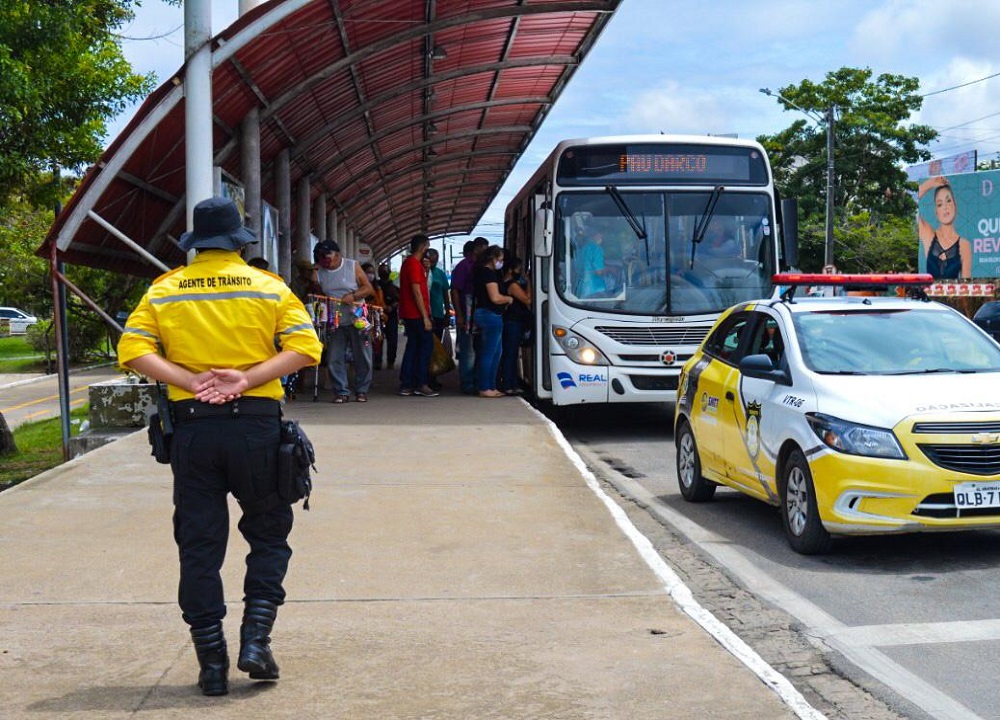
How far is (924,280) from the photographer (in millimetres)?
9641

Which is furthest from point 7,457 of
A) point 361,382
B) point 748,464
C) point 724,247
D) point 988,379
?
point 988,379

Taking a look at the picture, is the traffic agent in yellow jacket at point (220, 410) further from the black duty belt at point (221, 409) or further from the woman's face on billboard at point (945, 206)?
the woman's face on billboard at point (945, 206)

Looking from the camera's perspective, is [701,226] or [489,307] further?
[489,307]

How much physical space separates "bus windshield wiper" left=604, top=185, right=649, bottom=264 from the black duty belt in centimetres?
1034

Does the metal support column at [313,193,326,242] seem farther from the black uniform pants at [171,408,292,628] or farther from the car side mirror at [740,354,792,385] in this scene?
the black uniform pants at [171,408,292,628]

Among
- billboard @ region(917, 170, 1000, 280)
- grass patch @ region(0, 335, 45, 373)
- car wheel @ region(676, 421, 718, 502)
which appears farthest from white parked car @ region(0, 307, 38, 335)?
car wheel @ region(676, 421, 718, 502)

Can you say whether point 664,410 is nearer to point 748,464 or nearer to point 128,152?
point 128,152

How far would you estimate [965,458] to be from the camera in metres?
7.54

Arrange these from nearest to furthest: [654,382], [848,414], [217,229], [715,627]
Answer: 1. [217,229]
2. [715,627]
3. [848,414]
4. [654,382]

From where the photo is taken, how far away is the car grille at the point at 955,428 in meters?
7.56

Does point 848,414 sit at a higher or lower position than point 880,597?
higher

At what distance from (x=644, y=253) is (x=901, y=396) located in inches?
291

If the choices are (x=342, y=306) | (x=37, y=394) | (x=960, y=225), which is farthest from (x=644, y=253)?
(x=960, y=225)

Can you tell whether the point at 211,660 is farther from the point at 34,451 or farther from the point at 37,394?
the point at 37,394
